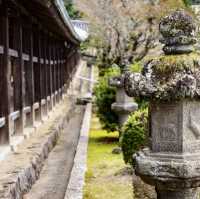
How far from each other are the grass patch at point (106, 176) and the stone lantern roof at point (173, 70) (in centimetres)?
398

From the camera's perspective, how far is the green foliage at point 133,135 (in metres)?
9.19

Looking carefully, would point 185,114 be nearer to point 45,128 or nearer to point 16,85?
point 16,85

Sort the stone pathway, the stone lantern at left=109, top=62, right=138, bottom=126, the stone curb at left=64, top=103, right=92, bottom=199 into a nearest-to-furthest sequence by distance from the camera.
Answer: the stone curb at left=64, top=103, right=92, bottom=199 < the stone pathway < the stone lantern at left=109, top=62, right=138, bottom=126

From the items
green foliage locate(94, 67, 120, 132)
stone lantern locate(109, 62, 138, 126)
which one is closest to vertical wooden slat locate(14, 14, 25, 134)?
stone lantern locate(109, 62, 138, 126)

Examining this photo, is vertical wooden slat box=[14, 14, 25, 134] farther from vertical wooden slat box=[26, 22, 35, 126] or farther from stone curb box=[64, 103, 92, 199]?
vertical wooden slat box=[26, 22, 35, 126]

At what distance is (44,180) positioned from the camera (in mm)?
10078

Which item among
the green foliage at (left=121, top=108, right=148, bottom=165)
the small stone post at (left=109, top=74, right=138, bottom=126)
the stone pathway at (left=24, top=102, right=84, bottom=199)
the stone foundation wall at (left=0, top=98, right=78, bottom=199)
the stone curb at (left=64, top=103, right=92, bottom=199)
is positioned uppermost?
the small stone post at (left=109, top=74, right=138, bottom=126)

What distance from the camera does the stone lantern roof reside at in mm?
4254

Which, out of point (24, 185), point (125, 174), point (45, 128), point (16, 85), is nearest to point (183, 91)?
point (24, 185)

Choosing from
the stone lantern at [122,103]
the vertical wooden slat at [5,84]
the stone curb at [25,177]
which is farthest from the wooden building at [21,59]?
the stone lantern at [122,103]

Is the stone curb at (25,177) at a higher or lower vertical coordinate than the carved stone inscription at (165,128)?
lower

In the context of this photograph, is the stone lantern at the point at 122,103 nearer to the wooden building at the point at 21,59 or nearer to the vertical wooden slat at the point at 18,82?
the wooden building at the point at 21,59

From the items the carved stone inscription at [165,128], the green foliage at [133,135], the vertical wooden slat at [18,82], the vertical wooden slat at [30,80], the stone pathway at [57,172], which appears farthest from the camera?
the vertical wooden slat at [30,80]

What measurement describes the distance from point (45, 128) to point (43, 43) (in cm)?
353
